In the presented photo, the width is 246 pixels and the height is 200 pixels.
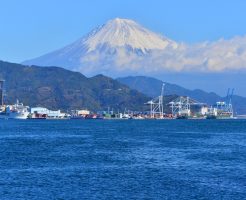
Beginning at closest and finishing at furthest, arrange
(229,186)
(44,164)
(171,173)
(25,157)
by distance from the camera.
Result: (229,186) → (171,173) → (44,164) → (25,157)

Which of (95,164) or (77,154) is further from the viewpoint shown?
(77,154)

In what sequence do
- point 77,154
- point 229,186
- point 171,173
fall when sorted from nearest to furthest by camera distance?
1. point 229,186
2. point 171,173
3. point 77,154

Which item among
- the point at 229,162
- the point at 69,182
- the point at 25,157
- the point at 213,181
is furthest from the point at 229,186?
the point at 25,157

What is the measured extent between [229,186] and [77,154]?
2662 cm

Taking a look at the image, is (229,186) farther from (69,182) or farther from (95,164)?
(95,164)

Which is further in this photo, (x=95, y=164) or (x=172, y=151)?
(x=172, y=151)

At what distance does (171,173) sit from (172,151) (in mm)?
21470

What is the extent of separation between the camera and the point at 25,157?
64312mm

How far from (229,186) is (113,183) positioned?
7.84 metres

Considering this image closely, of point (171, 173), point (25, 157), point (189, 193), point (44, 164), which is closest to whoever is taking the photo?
point (189, 193)

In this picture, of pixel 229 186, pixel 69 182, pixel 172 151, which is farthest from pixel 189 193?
pixel 172 151

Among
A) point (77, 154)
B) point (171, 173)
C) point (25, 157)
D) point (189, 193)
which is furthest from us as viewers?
point (77, 154)

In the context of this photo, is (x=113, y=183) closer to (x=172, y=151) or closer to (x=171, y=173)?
(x=171, y=173)

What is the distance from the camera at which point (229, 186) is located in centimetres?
4453
